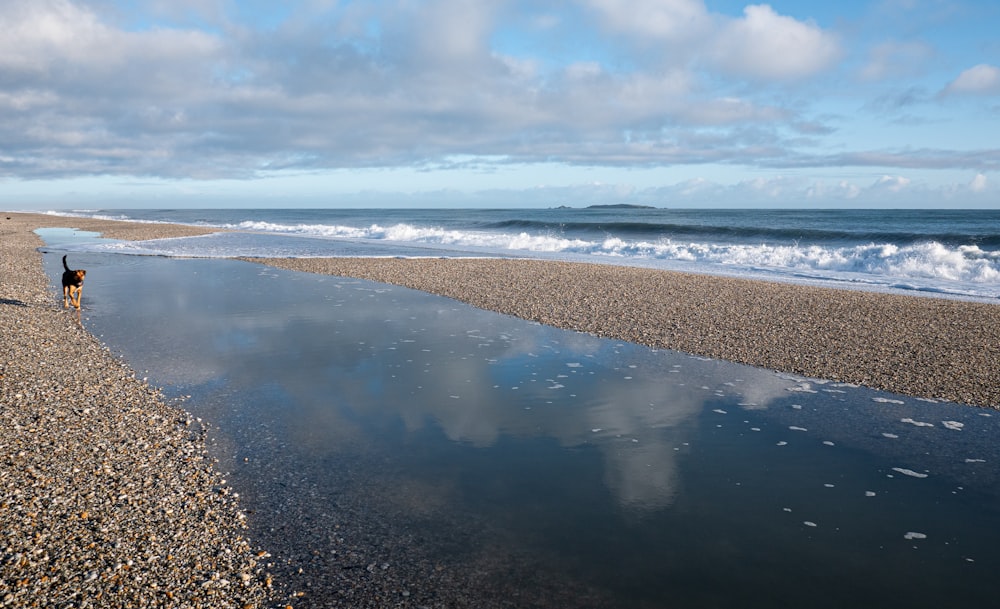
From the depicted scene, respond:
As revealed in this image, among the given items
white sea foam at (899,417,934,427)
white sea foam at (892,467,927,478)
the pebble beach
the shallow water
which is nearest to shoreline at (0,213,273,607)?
the pebble beach

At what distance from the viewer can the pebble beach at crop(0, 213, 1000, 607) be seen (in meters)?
4.92

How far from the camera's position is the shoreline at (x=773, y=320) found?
449 inches

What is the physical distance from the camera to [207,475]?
22.2 ft

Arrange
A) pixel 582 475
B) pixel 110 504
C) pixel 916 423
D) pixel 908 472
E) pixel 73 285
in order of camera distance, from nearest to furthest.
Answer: pixel 110 504 < pixel 582 475 < pixel 908 472 < pixel 916 423 < pixel 73 285

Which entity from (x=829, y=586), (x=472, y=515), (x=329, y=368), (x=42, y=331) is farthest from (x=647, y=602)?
(x=42, y=331)

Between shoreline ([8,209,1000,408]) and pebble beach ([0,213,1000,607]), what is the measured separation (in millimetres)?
63

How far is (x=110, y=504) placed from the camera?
5.88 meters

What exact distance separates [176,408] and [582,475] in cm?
576

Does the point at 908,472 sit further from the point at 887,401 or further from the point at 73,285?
the point at 73,285

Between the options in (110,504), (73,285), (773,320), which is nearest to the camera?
(110,504)

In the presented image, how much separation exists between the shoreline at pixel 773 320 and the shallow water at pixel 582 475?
1.20 meters

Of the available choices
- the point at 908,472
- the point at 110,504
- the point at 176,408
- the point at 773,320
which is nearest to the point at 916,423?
the point at 908,472

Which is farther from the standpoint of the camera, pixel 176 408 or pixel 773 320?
pixel 773 320

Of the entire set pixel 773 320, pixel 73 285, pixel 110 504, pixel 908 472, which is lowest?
pixel 908 472
